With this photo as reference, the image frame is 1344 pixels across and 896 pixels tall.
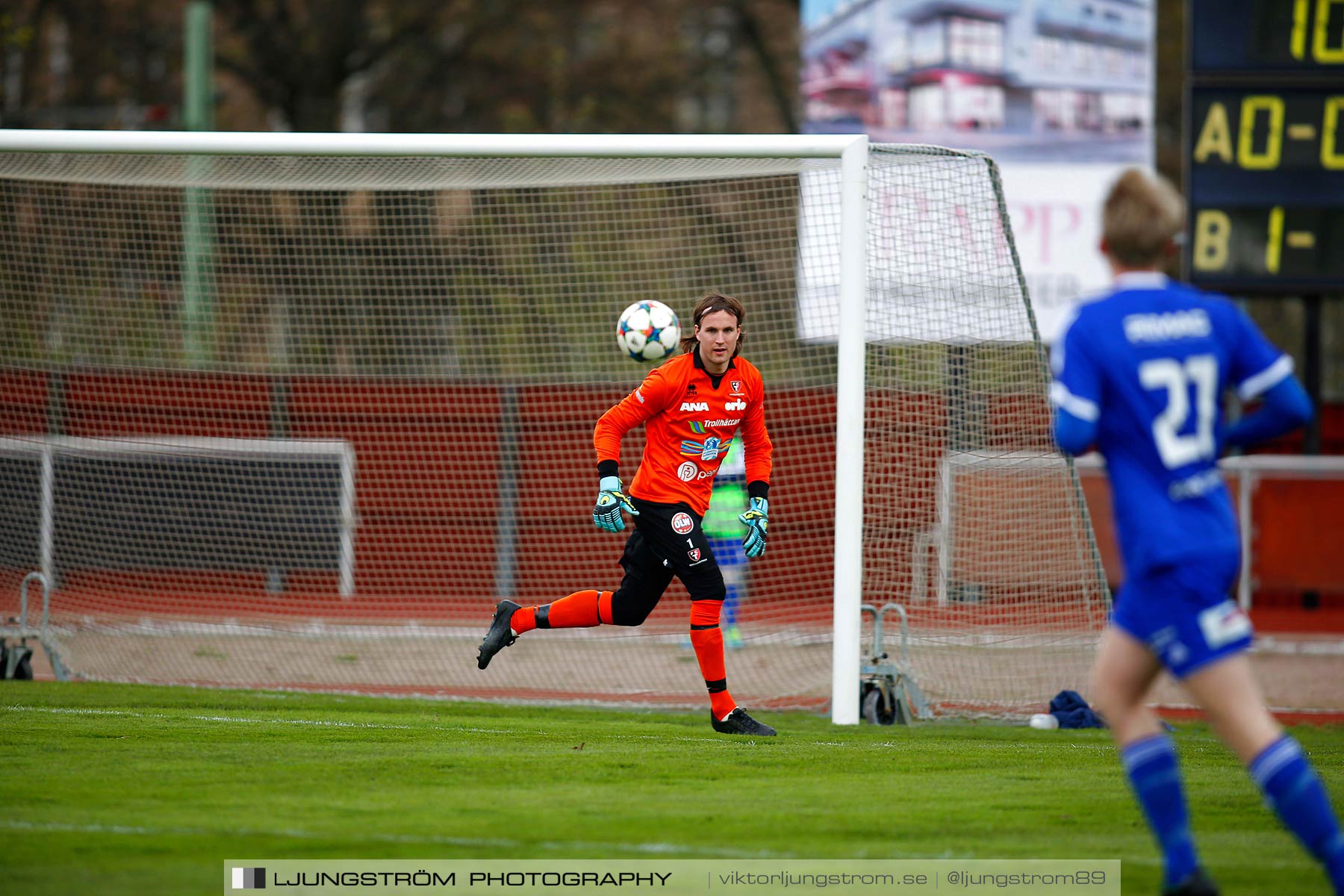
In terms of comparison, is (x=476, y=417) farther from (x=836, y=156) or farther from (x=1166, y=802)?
(x=1166, y=802)

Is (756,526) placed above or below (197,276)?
below

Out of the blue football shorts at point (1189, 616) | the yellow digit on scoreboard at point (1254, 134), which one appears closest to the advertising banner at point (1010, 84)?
the yellow digit on scoreboard at point (1254, 134)

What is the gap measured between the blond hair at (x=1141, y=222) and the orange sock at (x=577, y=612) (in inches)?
142

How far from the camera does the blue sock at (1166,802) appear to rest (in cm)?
353

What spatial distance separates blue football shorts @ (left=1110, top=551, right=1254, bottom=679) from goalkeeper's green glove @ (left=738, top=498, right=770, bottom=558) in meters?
3.05

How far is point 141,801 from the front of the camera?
15.3 feet

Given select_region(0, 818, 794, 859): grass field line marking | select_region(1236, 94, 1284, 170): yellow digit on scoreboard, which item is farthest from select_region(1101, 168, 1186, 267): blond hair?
select_region(1236, 94, 1284, 170): yellow digit on scoreboard

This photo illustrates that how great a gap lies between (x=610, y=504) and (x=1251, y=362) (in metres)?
3.18

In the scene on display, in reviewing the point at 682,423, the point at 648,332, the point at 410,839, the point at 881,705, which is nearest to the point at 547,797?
the point at 410,839

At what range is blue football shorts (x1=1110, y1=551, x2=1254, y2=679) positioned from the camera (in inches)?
136

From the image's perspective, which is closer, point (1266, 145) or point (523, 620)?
point (523, 620)

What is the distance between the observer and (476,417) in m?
14.3

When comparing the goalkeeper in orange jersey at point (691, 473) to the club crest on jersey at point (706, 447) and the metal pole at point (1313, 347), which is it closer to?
the club crest on jersey at point (706, 447)

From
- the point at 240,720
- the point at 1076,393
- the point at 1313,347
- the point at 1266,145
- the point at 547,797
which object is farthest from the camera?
the point at 1313,347
